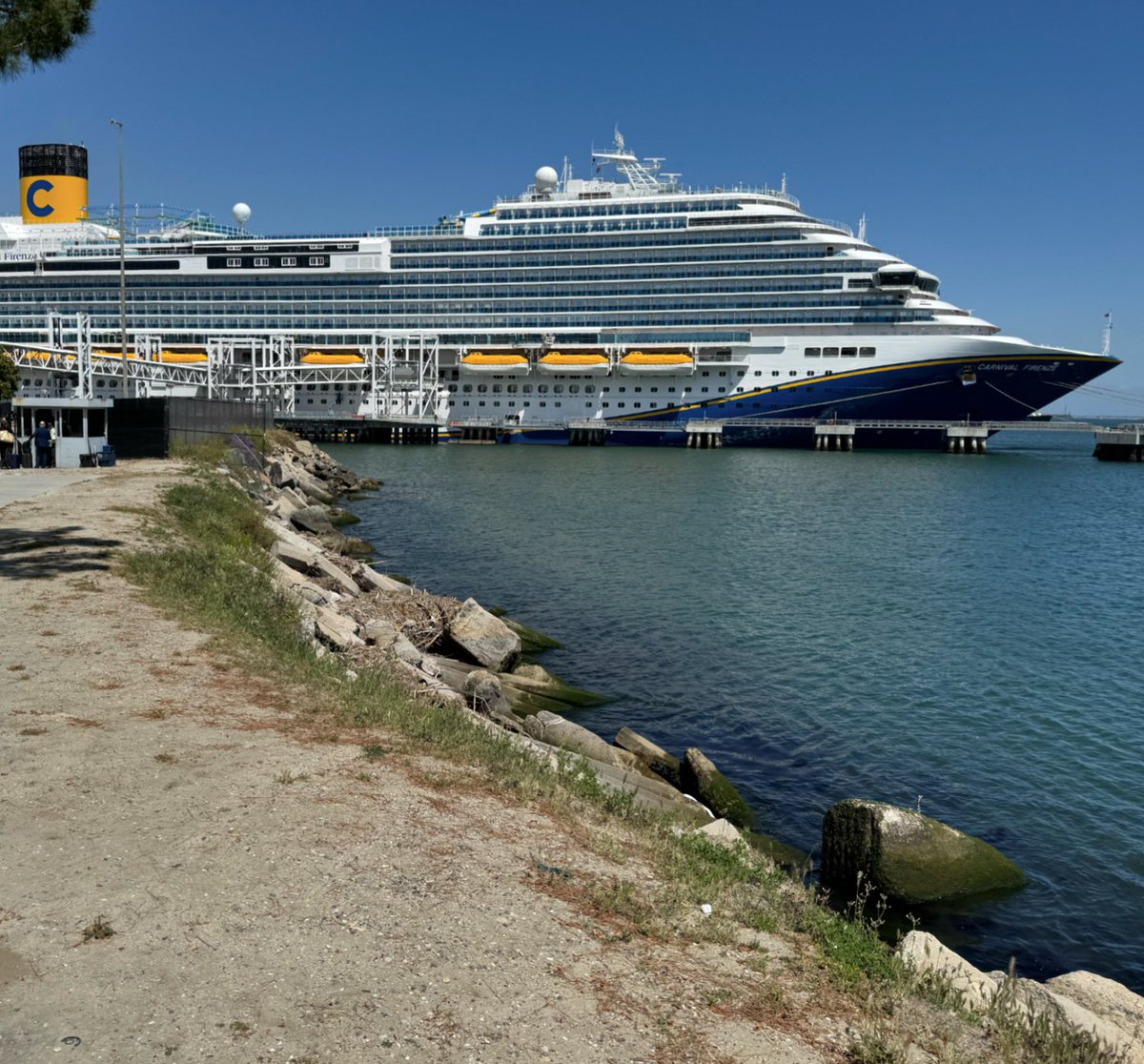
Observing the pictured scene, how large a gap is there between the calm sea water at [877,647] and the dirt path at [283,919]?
5355 mm

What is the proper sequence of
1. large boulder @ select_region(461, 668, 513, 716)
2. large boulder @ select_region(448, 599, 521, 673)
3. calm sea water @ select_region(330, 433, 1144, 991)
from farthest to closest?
large boulder @ select_region(448, 599, 521, 673) → large boulder @ select_region(461, 668, 513, 716) → calm sea water @ select_region(330, 433, 1144, 991)

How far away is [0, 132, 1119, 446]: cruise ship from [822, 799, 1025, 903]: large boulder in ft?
224

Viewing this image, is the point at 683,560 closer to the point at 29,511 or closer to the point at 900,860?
the point at 29,511

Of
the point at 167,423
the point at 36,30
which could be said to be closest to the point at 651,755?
the point at 36,30

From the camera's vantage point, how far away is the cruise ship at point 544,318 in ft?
243

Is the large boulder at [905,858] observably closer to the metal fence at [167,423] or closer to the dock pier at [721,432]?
the metal fence at [167,423]

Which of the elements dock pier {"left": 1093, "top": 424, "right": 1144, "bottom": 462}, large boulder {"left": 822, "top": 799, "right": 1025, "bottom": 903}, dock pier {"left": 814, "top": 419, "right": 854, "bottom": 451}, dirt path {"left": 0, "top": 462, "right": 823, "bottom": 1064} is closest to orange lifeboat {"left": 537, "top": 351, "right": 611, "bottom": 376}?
dock pier {"left": 814, "top": 419, "right": 854, "bottom": 451}

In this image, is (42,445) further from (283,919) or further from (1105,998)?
(1105,998)

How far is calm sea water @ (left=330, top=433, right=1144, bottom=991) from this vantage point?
37.4 ft

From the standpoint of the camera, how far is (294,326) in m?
91.2

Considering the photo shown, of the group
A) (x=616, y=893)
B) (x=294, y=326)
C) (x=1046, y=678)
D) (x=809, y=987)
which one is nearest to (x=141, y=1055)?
(x=616, y=893)

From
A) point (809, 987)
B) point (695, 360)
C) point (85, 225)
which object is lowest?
point (809, 987)

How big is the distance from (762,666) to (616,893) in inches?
489

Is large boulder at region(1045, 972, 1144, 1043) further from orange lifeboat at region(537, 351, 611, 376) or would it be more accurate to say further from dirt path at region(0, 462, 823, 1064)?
orange lifeboat at region(537, 351, 611, 376)
